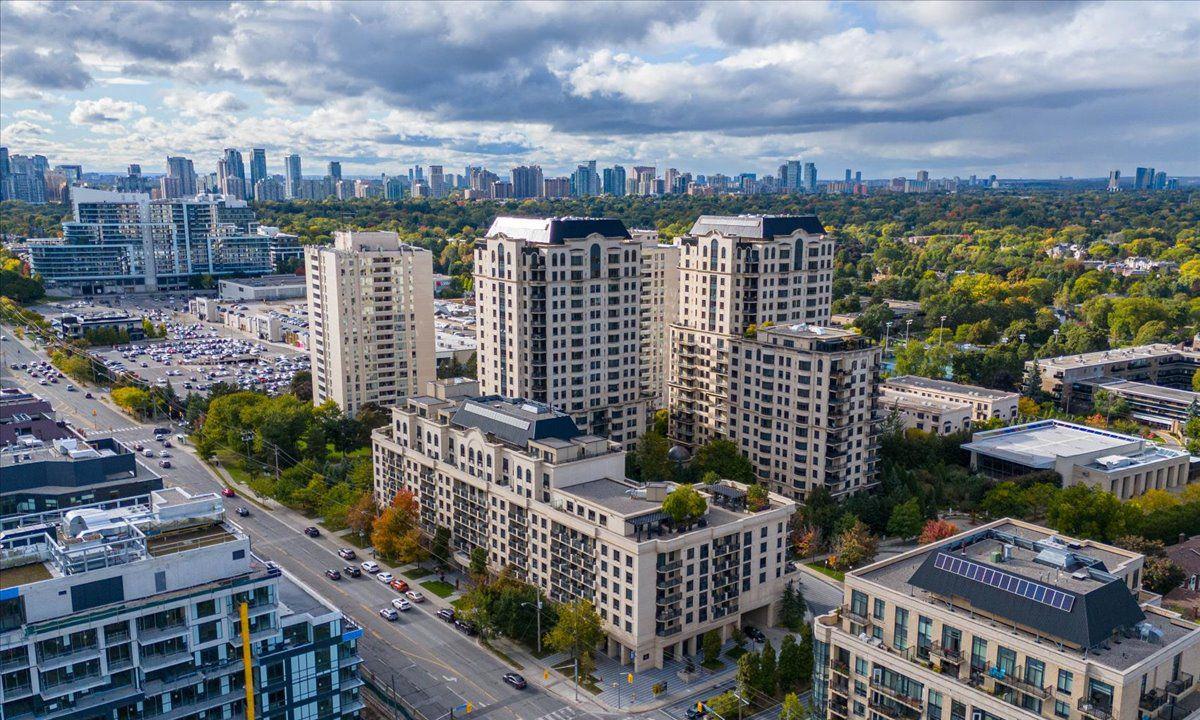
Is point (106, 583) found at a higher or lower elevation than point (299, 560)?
higher

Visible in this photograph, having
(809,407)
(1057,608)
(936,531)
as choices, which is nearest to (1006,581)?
(1057,608)

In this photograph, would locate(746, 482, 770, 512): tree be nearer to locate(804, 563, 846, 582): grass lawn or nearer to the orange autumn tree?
locate(804, 563, 846, 582): grass lawn

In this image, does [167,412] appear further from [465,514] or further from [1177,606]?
[1177,606]

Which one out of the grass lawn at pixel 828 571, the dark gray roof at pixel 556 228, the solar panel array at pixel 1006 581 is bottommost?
the grass lawn at pixel 828 571

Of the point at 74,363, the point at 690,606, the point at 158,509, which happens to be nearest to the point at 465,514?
the point at 690,606

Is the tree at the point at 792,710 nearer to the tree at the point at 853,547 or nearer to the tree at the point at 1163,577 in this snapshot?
the tree at the point at 853,547

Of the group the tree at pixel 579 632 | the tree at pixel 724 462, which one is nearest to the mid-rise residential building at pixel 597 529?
the tree at pixel 579 632

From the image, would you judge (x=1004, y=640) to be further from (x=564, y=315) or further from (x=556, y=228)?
(x=556, y=228)
